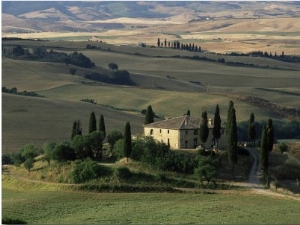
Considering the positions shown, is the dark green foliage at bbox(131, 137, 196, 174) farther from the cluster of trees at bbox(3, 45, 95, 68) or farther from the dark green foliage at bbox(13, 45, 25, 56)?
the dark green foliage at bbox(13, 45, 25, 56)

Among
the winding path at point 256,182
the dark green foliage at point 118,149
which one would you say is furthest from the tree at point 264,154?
the dark green foliage at point 118,149

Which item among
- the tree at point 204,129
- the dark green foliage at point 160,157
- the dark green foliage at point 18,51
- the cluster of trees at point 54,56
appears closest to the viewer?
the dark green foliage at point 160,157

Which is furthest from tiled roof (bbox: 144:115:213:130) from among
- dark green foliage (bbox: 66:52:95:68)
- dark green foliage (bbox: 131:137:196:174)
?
dark green foliage (bbox: 66:52:95:68)

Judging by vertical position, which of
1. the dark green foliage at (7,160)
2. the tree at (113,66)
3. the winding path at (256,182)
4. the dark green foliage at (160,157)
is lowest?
the dark green foliage at (7,160)

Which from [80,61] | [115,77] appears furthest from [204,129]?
[80,61]

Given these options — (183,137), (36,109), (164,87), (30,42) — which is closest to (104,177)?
(183,137)

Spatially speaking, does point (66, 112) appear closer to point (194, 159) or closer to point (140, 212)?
point (194, 159)

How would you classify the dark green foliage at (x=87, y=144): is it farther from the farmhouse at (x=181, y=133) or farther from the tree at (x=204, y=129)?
the tree at (x=204, y=129)

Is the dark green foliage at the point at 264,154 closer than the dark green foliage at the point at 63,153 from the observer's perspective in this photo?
Yes
